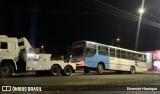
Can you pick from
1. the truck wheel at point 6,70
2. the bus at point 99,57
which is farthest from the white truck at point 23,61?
the bus at point 99,57

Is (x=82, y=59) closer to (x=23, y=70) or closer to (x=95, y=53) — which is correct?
(x=95, y=53)

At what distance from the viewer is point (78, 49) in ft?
92.4

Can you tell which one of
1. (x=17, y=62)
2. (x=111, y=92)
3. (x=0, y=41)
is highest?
(x=0, y=41)

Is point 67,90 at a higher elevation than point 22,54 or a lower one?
lower

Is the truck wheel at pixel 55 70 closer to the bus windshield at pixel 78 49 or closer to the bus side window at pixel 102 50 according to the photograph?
the bus windshield at pixel 78 49

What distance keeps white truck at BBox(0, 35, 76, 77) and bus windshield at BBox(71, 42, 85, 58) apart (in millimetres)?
2450

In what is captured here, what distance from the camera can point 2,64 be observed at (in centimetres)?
2091

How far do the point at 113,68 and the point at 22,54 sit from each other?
11.2 metres

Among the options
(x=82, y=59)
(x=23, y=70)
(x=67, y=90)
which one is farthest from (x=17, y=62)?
(x=67, y=90)

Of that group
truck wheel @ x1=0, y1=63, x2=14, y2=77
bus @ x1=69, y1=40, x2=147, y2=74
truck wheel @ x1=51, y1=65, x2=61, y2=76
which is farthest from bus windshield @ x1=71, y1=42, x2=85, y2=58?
truck wheel @ x1=0, y1=63, x2=14, y2=77

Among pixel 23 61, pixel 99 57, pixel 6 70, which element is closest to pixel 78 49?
pixel 99 57

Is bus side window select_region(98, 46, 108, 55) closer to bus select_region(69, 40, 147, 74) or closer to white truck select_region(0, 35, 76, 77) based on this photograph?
bus select_region(69, 40, 147, 74)

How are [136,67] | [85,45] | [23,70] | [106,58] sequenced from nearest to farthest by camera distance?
[23,70] < [85,45] < [106,58] < [136,67]

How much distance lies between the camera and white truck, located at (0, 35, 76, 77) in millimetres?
21078
